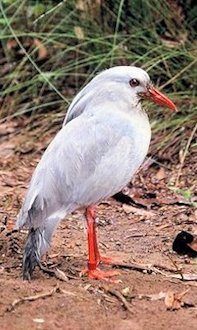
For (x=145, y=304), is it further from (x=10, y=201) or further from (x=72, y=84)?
(x=72, y=84)

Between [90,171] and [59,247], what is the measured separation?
2.56 feet

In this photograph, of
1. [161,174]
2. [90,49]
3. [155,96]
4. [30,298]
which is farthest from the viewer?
[90,49]

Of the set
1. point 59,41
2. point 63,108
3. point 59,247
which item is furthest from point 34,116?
point 59,247

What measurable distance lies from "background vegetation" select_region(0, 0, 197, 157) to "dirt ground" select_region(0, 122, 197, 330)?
84 cm

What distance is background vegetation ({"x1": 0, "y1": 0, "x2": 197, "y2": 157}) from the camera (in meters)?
7.05

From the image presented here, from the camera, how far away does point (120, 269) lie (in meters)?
4.28

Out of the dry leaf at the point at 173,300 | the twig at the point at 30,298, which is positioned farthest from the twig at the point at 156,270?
the twig at the point at 30,298

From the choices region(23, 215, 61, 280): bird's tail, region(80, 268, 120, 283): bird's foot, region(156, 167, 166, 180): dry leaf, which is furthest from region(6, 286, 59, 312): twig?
region(156, 167, 166, 180): dry leaf

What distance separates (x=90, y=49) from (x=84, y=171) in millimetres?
3624

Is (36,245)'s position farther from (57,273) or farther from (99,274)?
(99,274)

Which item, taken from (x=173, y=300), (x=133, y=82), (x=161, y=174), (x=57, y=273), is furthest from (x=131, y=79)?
(x=161, y=174)

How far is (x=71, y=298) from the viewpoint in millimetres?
3760

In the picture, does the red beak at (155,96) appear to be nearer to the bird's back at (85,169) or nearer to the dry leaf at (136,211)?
the bird's back at (85,169)

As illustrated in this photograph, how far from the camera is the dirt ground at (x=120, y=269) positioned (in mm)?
3615
